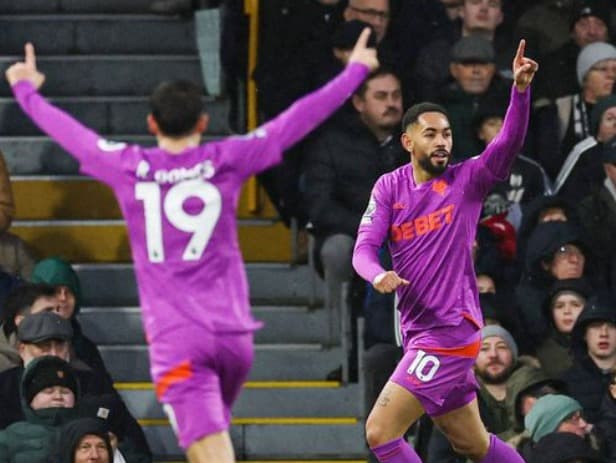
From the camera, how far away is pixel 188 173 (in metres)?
11.1

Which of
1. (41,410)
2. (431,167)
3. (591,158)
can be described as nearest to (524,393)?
(431,167)

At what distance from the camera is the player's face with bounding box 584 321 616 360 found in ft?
49.4

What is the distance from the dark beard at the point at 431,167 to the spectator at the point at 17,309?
3199mm

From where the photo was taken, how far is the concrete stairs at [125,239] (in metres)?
15.4

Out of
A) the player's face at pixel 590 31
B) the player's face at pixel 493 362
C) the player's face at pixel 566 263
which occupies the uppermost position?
the player's face at pixel 590 31

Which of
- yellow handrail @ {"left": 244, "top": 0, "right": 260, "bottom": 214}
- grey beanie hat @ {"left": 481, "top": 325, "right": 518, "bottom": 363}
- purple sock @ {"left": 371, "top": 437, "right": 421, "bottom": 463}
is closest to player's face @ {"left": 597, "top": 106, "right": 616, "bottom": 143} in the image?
grey beanie hat @ {"left": 481, "top": 325, "right": 518, "bottom": 363}

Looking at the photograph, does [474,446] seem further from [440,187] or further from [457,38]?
[457,38]

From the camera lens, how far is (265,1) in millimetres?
17453

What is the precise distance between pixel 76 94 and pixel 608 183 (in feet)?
13.0

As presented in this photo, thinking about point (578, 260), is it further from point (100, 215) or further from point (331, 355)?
point (100, 215)

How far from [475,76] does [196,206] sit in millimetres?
5916

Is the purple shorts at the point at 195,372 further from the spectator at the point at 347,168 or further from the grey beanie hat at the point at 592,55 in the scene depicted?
the grey beanie hat at the point at 592,55

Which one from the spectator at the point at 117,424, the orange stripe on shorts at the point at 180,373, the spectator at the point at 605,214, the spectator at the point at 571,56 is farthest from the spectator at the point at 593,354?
the orange stripe on shorts at the point at 180,373

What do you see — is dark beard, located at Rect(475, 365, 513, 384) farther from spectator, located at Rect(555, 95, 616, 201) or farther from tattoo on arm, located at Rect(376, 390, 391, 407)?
tattoo on arm, located at Rect(376, 390, 391, 407)
